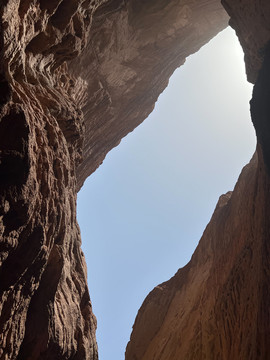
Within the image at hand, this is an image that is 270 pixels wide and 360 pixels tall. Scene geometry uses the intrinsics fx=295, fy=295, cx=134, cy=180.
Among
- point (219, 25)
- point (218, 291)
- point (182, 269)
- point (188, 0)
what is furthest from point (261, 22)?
point (182, 269)

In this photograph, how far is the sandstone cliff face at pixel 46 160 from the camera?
18.8 feet

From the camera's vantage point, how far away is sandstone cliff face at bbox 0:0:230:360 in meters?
5.72

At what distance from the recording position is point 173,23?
1894cm

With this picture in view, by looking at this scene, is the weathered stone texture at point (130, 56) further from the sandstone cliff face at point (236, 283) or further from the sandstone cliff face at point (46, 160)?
the sandstone cliff face at point (236, 283)

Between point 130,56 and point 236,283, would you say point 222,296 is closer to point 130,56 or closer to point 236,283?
point 236,283

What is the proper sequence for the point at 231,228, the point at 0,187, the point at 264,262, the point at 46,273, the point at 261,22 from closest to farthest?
the point at 0,187
the point at 46,273
the point at 264,262
the point at 261,22
the point at 231,228

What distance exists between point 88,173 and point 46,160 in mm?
11869

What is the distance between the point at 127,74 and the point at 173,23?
4.65 metres

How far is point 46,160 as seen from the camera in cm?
730

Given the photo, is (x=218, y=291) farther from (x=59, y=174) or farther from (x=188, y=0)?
(x=188, y=0)

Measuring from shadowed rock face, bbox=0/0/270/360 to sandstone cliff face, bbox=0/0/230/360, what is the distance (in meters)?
0.03

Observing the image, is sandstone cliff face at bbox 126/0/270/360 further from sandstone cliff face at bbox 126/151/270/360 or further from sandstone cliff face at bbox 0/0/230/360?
sandstone cliff face at bbox 0/0/230/360

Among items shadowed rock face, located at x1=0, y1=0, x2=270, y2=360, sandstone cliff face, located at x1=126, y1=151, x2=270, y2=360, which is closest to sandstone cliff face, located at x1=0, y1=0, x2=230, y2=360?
shadowed rock face, located at x1=0, y1=0, x2=270, y2=360

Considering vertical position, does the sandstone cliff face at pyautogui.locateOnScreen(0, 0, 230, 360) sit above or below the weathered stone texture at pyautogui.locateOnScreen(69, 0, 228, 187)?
below
